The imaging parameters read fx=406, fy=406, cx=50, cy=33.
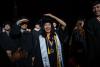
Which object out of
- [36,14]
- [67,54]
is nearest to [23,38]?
[67,54]

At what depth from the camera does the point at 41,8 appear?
11.1 m

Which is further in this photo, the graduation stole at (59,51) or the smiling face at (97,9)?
the graduation stole at (59,51)

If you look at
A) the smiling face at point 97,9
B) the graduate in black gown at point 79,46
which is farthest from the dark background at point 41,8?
the smiling face at point 97,9

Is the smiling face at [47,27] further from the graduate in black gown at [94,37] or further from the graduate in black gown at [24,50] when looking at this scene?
the graduate in black gown at [94,37]

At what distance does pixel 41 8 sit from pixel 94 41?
4.51 metres

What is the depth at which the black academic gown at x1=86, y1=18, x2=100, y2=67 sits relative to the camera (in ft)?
22.3

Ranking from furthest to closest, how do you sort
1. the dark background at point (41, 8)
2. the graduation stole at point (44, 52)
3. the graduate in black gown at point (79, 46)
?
the dark background at point (41, 8)
the graduate in black gown at point (79, 46)
the graduation stole at point (44, 52)

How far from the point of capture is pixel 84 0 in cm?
1085

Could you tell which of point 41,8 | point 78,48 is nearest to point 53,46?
point 78,48

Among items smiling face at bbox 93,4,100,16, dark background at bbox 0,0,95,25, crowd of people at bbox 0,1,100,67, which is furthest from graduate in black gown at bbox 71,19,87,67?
dark background at bbox 0,0,95,25

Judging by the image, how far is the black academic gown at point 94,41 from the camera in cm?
680

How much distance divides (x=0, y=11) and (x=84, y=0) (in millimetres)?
2294

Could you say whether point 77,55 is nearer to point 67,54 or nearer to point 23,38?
point 67,54

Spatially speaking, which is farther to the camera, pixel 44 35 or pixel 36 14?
pixel 36 14
